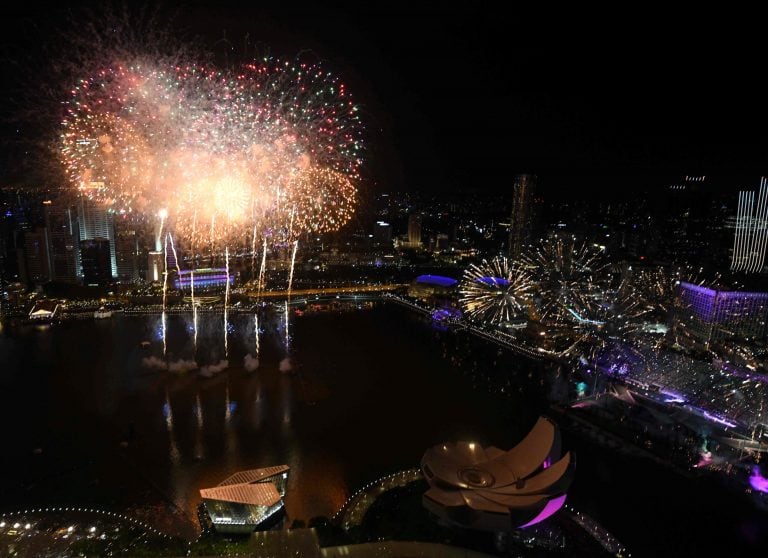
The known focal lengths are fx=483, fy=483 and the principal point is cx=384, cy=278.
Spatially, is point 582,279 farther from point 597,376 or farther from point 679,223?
point 679,223

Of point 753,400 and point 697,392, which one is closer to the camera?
point 753,400

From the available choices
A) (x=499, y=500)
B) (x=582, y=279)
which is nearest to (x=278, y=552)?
(x=499, y=500)

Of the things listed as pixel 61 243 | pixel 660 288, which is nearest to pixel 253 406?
pixel 660 288

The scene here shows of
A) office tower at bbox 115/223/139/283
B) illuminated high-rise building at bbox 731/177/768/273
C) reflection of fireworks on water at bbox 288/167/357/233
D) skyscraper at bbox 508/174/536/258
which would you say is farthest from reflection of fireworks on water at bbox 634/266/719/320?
office tower at bbox 115/223/139/283

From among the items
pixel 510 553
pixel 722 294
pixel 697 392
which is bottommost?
pixel 510 553

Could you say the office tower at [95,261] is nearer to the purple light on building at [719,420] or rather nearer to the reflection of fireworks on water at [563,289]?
the reflection of fireworks on water at [563,289]
